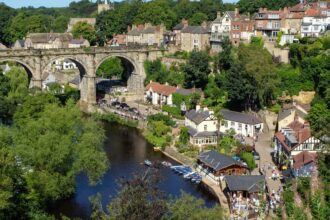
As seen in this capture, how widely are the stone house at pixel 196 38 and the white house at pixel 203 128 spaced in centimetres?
1964

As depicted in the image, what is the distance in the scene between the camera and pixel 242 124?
48594 millimetres

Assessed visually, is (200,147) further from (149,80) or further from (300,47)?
(149,80)

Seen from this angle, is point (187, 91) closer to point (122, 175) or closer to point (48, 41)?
point (122, 175)

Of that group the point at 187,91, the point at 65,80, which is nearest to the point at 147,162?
the point at 187,91

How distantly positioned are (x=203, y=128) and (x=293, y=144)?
11122 millimetres

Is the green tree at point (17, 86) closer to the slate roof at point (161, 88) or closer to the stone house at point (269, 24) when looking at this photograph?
the slate roof at point (161, 88)

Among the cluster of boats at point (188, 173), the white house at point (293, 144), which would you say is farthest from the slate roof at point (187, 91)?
the white house at point (293, 144)

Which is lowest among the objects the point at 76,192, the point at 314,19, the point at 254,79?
the point at 76,192

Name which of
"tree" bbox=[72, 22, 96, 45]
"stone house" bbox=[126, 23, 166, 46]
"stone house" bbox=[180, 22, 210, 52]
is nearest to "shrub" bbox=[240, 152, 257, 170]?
"stone house" bbox=[180, 22, 210, 52]

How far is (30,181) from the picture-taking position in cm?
3017

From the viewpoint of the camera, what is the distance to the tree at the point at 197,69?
58625 millimetres

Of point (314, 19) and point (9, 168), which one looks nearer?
point (9, 168)

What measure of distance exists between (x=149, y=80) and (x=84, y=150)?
36.0 metres

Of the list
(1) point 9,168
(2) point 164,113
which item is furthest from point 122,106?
(1) point 9,168
